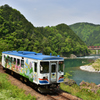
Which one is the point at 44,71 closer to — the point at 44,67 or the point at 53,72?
the point at 44,67

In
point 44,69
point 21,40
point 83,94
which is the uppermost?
point 21,40

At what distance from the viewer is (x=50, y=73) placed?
38.4 ft

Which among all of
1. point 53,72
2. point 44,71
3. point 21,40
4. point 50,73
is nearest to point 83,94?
point 53,72

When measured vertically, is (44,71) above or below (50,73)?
above

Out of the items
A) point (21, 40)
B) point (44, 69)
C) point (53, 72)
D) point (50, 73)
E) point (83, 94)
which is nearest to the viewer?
point (44, 69)

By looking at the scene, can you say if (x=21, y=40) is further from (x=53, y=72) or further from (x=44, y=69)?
(x=44, y=69)

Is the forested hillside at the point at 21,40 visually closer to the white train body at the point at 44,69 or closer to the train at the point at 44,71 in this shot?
the white train body at the point at 44,69

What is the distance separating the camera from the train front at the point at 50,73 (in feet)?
37.2

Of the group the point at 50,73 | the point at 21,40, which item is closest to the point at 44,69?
the point at 50,73

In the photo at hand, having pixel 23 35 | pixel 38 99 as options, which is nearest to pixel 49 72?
pixel 38 99

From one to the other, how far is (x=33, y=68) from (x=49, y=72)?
62.2 inches

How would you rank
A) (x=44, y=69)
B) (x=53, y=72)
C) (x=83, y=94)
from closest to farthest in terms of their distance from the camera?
(x=44, y=69)
(x=53, y=72)
(x=83, y=94)

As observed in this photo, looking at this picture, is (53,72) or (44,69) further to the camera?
(53,72)

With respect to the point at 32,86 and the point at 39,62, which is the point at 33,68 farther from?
the point at 32,86
